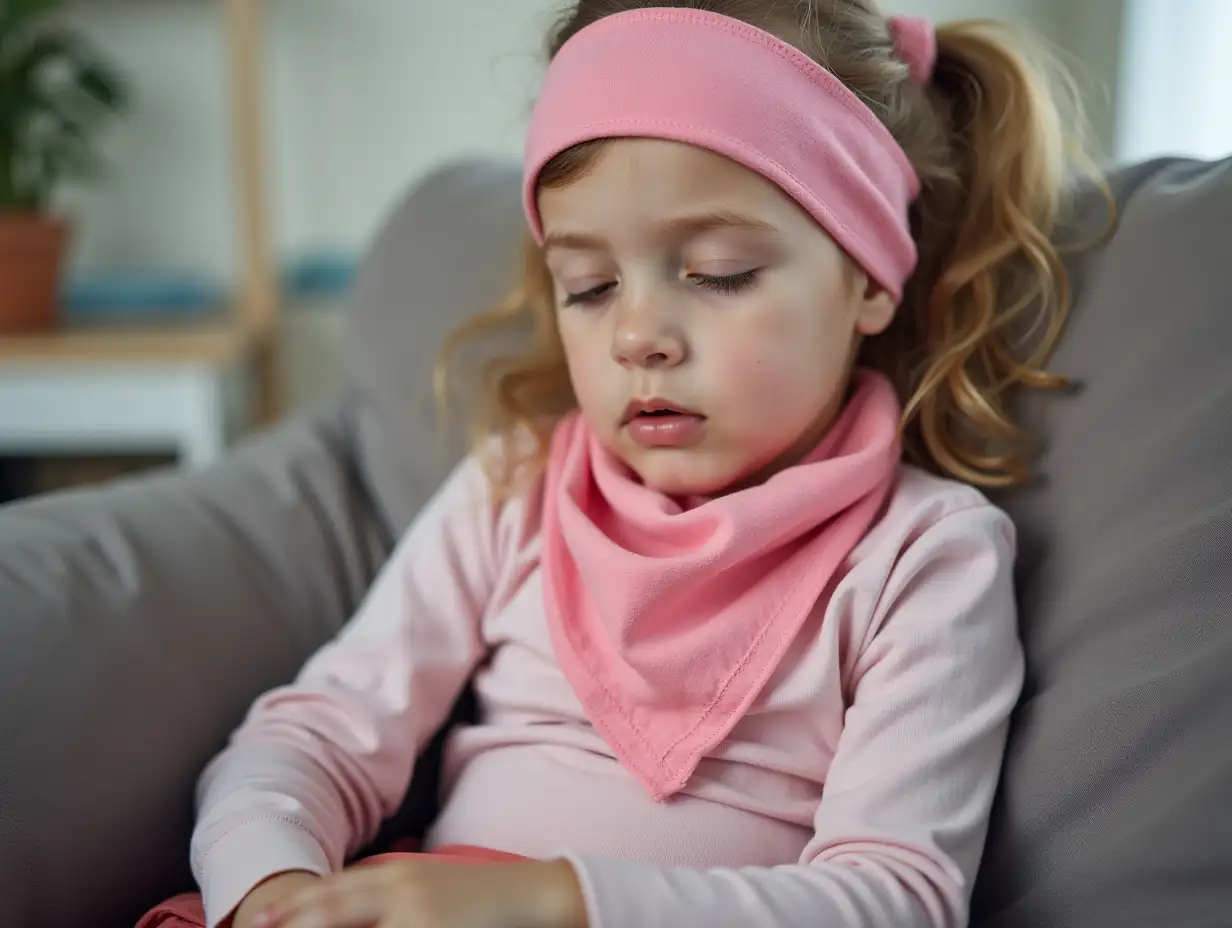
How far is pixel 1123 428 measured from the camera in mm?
745

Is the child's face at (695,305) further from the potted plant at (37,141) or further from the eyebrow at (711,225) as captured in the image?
the potted plant at (37,141)

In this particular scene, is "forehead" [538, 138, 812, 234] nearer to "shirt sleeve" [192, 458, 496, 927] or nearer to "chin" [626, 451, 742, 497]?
"chin" [626, 451, 742, 497]

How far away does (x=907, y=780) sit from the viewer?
653mm

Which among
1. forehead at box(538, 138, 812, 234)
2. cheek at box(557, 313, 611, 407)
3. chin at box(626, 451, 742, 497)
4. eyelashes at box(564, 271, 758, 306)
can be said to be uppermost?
forehead at box(538, 138, 812, 234)

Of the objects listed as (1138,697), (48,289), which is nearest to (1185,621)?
(1138,697)

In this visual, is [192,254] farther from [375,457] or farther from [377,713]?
[377,713]

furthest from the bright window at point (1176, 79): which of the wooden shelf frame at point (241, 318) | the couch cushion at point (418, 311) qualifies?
the wooden shelf frame at point (241, 318)

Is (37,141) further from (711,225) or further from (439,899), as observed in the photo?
(439,899)

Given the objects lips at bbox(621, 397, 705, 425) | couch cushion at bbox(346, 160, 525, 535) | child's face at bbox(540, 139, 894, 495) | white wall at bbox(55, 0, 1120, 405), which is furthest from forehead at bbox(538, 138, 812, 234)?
white wall at bbox(55, 0, 1120, 405)

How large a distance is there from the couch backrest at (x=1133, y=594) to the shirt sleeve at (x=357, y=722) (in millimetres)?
369

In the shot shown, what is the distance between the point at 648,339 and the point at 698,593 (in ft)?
0.53

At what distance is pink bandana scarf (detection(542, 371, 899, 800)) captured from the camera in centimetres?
73

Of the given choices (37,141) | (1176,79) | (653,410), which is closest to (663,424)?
(653,410)

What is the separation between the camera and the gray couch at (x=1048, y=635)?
0.64 meters
